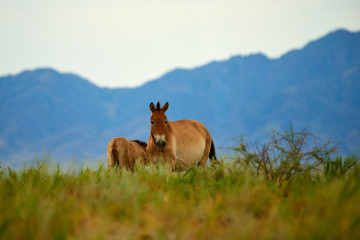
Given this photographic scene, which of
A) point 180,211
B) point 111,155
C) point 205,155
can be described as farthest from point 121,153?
point 180,211

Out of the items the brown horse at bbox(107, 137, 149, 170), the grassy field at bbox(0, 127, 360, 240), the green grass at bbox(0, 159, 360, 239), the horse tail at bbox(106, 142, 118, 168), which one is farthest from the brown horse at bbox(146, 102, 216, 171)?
the green grass at bbox(0, 159, 360, 239)

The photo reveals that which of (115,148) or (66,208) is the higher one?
(115,148)

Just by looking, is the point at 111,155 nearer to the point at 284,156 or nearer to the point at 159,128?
the point at 159,128

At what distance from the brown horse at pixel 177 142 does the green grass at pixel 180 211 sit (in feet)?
7.39

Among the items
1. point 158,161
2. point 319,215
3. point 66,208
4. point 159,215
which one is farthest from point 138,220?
point 158,161

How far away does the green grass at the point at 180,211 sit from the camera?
14.6 ft

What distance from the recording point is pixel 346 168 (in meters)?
8.23

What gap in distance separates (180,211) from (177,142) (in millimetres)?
5562

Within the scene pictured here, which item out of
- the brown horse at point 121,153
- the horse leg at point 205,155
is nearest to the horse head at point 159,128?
the brown horse at point 121,153

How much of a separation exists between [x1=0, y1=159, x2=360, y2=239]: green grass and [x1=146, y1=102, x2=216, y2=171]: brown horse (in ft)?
7.39

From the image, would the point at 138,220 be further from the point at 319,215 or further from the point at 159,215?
the point at 319,215

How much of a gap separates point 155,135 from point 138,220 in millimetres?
4868

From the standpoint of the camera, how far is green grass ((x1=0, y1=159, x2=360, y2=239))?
14.6 feet

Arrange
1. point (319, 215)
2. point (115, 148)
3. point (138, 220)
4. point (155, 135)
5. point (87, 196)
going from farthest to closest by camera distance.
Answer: point (115, 148) → point (155, 135) → point (87, 196) → point (319, 215) → point (138, 220)
